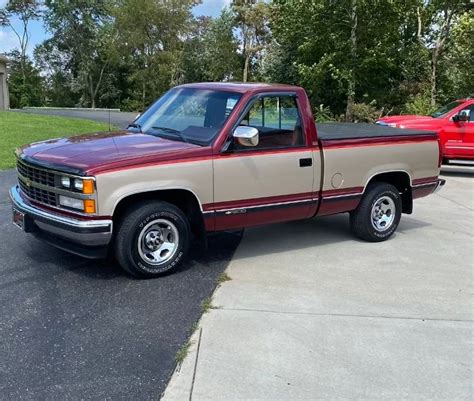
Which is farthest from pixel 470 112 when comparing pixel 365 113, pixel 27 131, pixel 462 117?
pixel 27 131

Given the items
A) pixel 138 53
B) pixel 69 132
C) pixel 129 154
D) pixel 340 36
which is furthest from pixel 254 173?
pixel 138 53

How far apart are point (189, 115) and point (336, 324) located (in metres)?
2.79

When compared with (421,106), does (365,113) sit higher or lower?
lower

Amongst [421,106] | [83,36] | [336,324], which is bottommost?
[336,324]

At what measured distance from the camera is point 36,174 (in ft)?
17.0

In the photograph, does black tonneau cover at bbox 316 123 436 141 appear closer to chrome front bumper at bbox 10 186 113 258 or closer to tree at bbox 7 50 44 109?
chrome front bumper at bbox 10 186 113 258

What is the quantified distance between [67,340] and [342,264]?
124 inches

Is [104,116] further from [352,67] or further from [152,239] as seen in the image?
[152,239]

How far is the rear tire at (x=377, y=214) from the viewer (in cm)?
672

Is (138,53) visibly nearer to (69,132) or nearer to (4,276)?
(69,132)

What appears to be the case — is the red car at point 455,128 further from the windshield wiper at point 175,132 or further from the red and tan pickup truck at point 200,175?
the windshield wiper at point 175,132

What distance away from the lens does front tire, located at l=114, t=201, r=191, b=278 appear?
16.4 feet

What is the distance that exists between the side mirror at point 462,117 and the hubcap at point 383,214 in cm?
705

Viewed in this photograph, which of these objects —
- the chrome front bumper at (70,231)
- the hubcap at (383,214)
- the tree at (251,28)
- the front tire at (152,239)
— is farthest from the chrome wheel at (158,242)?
the tree at (251,28)
